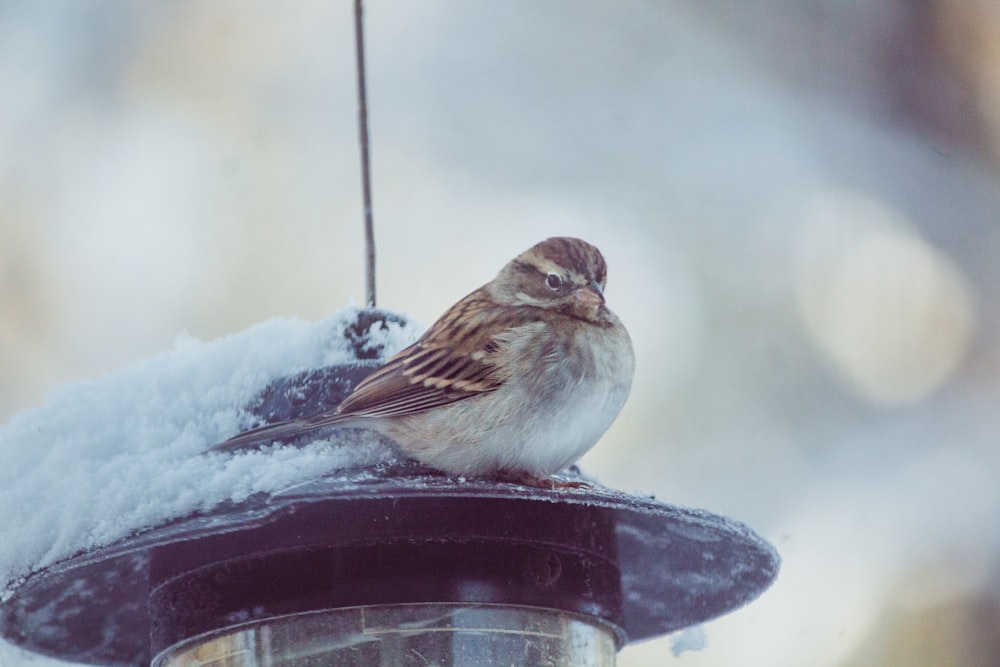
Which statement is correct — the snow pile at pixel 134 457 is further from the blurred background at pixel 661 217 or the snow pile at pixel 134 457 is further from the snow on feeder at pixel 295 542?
the blurred background at pixel 661 217

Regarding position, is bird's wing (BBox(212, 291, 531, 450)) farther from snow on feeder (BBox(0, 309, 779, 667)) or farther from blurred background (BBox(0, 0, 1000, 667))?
blurred background (BBox(0, 0, 1000, 667))

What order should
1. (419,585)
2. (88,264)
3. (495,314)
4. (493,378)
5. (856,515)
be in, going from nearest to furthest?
1. (419,585)
2. (493,378)
3. (495,314)
4. (856,515)
5. (88,264)

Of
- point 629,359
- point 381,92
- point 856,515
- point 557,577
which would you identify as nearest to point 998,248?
point 856,515

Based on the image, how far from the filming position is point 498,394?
235cm

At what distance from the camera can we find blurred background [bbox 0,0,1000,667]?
5520 mm

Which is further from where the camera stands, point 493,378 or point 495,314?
point 495,314

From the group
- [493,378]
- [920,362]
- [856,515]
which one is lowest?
[493,378]

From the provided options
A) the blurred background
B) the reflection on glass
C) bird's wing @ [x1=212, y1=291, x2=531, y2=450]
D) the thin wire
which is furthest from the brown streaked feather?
the blurred background

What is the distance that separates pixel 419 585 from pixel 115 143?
476 cm

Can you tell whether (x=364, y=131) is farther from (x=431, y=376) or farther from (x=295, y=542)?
(x=295, y=542)

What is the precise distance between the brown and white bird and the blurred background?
2.73 metres

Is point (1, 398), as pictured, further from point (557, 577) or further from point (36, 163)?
point (557, 577)

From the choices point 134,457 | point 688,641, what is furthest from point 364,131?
point 688,641

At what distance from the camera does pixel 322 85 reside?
6.56m
